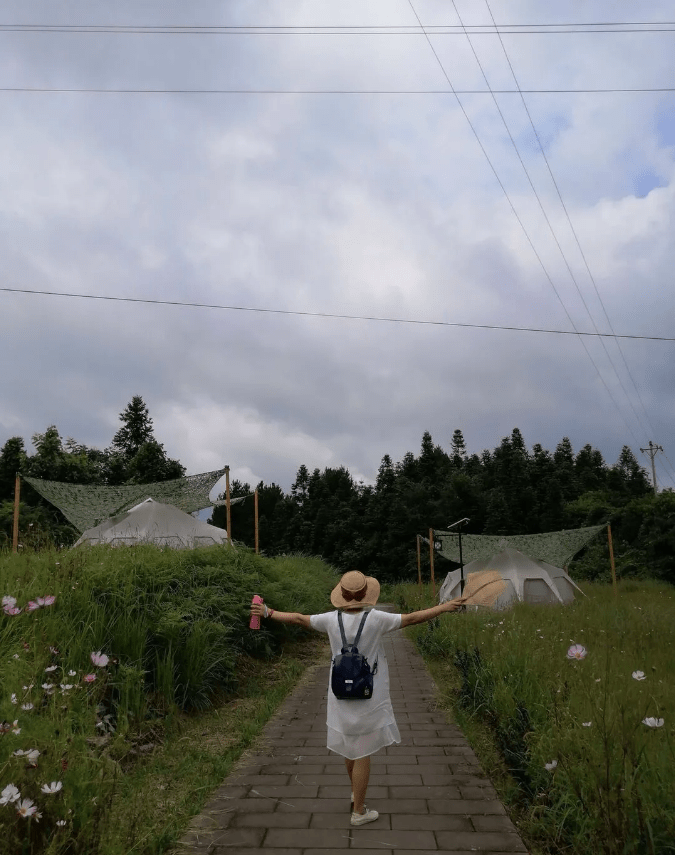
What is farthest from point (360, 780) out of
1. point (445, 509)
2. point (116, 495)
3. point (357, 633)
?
point (445, 509)

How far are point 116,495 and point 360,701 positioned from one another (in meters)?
11.9

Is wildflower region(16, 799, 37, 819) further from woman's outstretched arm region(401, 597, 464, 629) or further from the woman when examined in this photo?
woman's outstretched arm region(401, 597, 464, 629)

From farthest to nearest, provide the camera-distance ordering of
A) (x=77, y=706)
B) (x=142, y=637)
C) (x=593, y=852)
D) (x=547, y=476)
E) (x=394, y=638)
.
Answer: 1. (x=547, y=476)
2. (x=394, y=638)
3. (x=142, y=637)
4. (x=77, y=706)
5. (x=593, y=852)

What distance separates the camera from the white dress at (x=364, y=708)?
3895mm

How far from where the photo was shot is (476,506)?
52438mm

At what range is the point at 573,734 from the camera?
371 cm

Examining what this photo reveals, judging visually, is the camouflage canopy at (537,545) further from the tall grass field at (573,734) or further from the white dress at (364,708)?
the white dress at (364,708)

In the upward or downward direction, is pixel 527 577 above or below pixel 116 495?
below

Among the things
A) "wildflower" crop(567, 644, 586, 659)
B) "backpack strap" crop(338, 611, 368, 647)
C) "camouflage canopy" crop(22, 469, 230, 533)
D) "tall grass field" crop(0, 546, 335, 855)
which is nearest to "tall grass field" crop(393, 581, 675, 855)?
"wildflower" crop(567, 644, 586, 659)

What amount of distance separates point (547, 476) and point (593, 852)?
51853mm

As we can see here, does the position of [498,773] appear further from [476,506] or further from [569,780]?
[476,506]

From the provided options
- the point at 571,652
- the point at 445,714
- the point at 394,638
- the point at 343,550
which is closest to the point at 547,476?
the point at 343,550

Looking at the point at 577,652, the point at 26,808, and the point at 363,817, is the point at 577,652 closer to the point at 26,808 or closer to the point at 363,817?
the point at 363,817

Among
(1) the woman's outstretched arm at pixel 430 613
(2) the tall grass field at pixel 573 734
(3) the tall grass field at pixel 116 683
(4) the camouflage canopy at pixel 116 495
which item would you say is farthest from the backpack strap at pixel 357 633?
(4) the camouflage canopy at pixel 116 495
